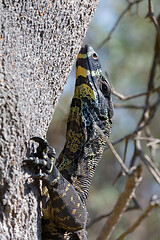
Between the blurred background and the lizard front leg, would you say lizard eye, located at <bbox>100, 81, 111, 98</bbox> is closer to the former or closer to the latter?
the lizard front leg

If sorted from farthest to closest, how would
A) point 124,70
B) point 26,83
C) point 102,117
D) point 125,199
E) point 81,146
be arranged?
point 124,70, point 125,199, point 102,117, point 81,146, point 26,83

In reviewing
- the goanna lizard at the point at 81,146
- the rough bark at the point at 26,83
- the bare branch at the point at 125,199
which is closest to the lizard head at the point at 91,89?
the goanna lizard at the point at 81,146

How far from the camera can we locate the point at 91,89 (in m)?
3.70

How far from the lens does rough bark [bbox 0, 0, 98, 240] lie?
2418 millimetres

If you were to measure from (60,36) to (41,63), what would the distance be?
0.29 metres

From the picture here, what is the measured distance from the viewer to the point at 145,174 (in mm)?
17344

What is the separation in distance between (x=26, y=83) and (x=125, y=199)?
6.49ft

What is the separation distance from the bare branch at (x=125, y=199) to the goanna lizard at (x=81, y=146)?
0.40 meters

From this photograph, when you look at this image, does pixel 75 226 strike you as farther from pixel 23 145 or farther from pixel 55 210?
pixel 23 145

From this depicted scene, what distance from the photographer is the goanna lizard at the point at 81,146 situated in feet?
10.6

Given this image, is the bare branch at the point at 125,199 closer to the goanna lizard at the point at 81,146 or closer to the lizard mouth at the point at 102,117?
the goanna lizard at the point at 81,146

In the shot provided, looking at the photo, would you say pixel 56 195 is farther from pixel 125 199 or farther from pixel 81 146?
pixel 125 199

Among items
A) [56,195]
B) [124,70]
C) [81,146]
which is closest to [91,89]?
[81,146]

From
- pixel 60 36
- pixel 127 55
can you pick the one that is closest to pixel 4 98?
pixel 60 36
